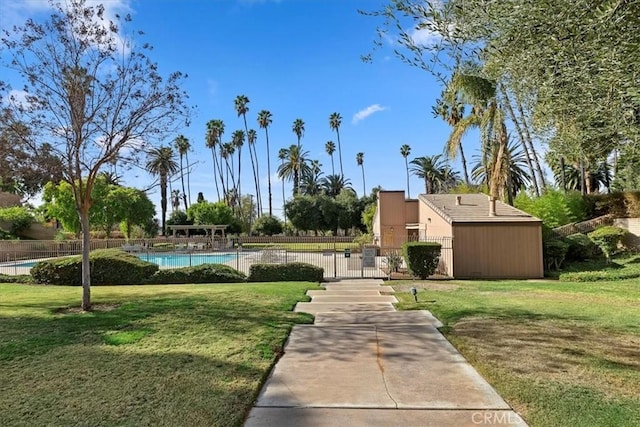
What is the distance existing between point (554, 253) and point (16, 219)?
3755 centimetres

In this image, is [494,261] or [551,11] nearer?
[551,11]

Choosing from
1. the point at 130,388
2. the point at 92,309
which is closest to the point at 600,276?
the point at 92,309

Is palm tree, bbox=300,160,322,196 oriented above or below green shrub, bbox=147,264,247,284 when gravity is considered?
above

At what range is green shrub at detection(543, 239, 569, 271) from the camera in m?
17.3

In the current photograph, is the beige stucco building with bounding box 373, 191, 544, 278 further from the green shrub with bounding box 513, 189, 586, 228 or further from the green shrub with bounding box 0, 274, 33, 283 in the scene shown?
the green shrub with bounding box 0, 274, 33, 283

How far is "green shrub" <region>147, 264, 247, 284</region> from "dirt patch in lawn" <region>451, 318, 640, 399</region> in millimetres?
9722

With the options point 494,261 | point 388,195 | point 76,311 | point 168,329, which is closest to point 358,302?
point 168,329

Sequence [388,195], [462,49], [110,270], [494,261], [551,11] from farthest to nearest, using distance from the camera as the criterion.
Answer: [388,195]
[494,261]
[110,270]
[462,49]
[551,11]

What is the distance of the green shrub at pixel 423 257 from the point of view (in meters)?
16.0

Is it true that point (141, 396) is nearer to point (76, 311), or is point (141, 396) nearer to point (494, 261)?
point (76, 311)

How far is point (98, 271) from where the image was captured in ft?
48.4

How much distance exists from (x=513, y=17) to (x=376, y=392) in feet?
13.2

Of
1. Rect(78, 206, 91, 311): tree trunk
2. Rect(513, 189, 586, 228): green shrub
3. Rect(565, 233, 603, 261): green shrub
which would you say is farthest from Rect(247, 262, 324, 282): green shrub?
Rect(513, 189, 586, 228): green shrub

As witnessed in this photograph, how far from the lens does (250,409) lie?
3797 mm
